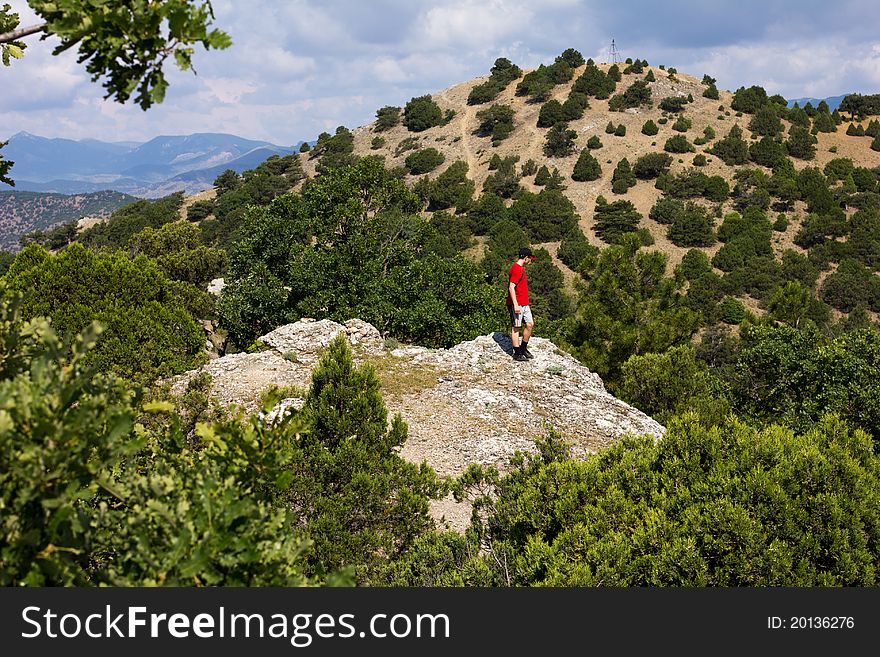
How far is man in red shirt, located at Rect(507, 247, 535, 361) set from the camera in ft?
37.6

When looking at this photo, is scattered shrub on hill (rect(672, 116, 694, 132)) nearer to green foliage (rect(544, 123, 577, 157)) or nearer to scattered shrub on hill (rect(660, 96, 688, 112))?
scattered shrub on hill (rect(660, 96, 688, 112))

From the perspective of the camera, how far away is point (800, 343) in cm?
1645

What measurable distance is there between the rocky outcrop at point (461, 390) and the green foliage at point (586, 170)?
52678 mm

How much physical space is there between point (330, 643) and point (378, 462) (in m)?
4.88

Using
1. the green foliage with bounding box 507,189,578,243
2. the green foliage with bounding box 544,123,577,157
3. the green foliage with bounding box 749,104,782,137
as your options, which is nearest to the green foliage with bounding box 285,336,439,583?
the green foliage with bounding box 507,189,578,243

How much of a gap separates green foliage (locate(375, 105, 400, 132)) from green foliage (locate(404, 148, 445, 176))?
1708 cm

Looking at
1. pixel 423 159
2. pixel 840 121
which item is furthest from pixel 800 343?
pixel 840 121

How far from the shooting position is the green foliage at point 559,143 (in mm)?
68062

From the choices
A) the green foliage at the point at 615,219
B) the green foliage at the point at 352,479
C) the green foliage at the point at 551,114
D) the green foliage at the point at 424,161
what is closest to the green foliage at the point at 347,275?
the green foliage at the point at 352,479

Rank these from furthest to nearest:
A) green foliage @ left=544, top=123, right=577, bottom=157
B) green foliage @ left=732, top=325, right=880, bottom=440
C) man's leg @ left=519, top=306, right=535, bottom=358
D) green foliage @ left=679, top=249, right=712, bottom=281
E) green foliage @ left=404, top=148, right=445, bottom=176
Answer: green foliage @ left=404, top=148, right=445, bottom=176 < green foliage @ left=544, top=123, right=577, bottom=157 < green foliage @ left=679, top=249, right=712, bottom=281 < green foliage @ left=732, top=325, right=880, bottom=440 < man's leg @ left=519, top=306, right=535, bottom=358

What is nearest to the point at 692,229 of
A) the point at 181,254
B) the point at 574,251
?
the point at 574,251

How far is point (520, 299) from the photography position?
12.1m

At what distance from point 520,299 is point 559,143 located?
203 feet

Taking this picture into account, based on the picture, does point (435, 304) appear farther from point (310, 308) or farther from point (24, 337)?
point (24, 337)
